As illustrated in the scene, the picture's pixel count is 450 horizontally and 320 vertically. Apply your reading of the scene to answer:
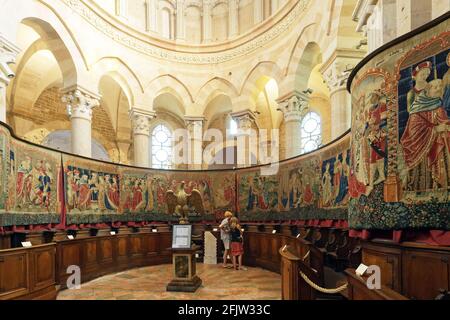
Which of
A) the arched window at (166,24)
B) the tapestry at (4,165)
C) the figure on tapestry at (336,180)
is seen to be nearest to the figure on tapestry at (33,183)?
the tapestry at (4,165)

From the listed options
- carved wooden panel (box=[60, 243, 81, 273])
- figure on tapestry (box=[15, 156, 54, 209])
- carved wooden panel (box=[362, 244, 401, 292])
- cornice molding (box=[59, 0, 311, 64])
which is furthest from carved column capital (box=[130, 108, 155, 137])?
carved wooden panel (box=[362, 244, 401, 292])

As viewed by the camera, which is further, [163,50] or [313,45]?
[163,50]

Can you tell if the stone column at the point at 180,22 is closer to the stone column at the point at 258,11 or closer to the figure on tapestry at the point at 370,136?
the stone column at the point at 258,11

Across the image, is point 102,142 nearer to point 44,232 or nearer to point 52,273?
point 44,232

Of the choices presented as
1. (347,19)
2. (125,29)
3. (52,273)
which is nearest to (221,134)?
(125,29)

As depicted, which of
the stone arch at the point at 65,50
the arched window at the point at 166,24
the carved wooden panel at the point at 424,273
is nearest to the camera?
the carved wooden panel at the point at 424,273

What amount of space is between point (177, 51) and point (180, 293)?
545 inches

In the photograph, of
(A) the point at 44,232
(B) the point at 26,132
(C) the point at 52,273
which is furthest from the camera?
(B) the point at 26,132

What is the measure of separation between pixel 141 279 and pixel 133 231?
314 cm

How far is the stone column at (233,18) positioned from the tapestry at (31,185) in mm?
12136

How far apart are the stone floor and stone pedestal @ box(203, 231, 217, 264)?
3.90ft

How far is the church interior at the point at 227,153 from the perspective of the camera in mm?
3404

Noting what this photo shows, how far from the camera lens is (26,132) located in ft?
55.2

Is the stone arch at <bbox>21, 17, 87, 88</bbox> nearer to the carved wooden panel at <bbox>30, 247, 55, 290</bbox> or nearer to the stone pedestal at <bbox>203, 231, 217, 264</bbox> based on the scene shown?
the stone pedestal at <bbox>203, 231, 217, 264</bbox>
